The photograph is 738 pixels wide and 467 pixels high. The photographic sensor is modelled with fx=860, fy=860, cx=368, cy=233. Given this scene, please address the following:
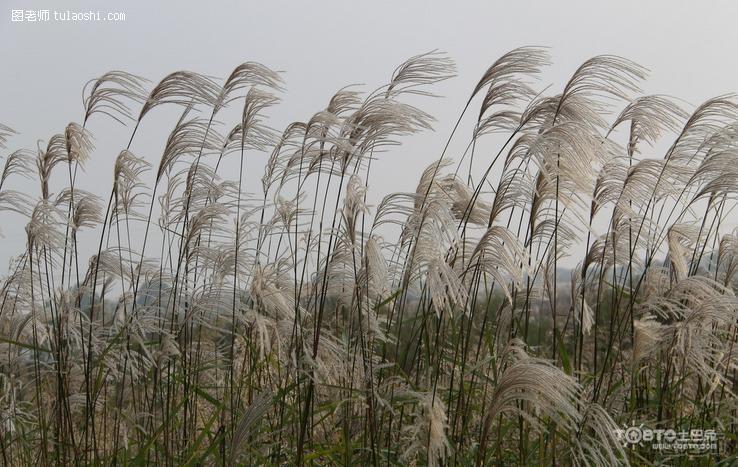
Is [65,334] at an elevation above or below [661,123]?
below

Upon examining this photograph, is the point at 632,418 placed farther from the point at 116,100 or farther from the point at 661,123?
the point at 116,100

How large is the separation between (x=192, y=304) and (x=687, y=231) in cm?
225

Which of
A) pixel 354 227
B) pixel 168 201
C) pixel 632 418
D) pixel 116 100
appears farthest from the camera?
pixel 168 201

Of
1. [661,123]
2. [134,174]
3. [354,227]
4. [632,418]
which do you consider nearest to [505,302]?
[632,418]

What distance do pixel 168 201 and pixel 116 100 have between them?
2.37ft

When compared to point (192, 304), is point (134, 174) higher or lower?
higher

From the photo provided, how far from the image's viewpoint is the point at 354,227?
2805 mm

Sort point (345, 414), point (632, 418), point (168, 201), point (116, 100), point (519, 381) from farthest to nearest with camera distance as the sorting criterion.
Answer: point (168, 201), point (632, 418), point (116, 100), point (345, 414), point (519, 381)

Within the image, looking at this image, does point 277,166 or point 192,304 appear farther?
point 277,166

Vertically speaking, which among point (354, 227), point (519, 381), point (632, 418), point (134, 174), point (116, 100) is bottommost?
point (632, 418)

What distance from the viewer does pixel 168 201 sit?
3.99m

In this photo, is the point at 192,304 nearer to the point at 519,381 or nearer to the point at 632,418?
the point at 519,381

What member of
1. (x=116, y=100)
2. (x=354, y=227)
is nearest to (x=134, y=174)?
(x=116, y=100)

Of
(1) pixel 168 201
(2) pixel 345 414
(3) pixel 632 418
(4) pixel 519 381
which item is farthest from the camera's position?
(1) pixel 168 201
